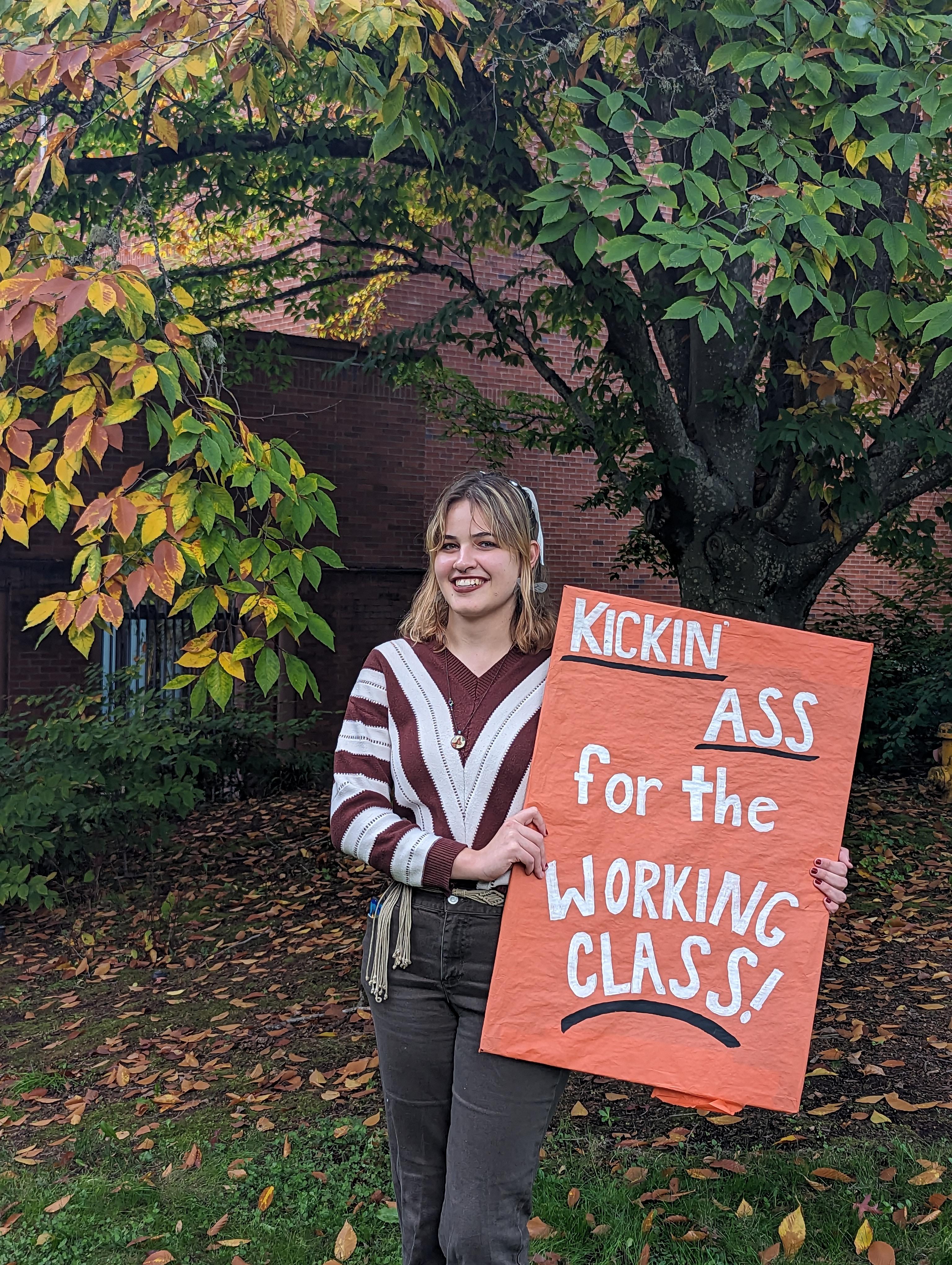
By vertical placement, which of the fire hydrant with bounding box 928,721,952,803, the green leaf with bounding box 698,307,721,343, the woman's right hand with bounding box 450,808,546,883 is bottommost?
the fire hydrant with bounding box 928,721,952,803

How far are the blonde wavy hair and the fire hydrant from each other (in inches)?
217

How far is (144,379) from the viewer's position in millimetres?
2834

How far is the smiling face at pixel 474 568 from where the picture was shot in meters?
2.36

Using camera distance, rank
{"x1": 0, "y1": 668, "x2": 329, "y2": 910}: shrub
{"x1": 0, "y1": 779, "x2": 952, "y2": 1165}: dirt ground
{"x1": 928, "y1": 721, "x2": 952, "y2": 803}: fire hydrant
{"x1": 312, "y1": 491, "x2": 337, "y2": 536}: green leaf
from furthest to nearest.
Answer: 1. {"x1": 928, "y1": 721, "x2": 952, "y2": 803}: fire hydrant
2. {"x1": 0, "y1": 668, "x2": 329, "y2": 910}: shrub
3. {"x1": 0, "y1": 779, "x2": 952, "y2": 1165}: dirt ground
4. {"x1": 312, "y1": 491, "x2": 337, "y2": 536}: green leaf

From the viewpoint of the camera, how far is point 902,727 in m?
9.90

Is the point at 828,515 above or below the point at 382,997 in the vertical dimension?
above

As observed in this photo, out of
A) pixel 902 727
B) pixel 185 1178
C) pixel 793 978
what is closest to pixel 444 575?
pixel 793 978

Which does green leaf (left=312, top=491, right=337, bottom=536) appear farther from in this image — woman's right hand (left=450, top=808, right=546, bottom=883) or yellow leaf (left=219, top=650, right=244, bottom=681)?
woman's right hand (left=450, top=808, right=546, bottom=883)

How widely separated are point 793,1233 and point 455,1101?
170 cm

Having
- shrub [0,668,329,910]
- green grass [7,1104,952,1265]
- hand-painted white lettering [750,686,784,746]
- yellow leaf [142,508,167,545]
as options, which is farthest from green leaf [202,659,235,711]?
shrub [0,668,329,910]

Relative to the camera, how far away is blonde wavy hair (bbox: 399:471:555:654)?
2381 millimetres

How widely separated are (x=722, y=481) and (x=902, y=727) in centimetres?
459

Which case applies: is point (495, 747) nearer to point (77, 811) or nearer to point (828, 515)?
point (828, 515)

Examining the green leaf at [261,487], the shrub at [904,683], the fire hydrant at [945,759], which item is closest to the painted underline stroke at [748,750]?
the green leaf at [261,487]
